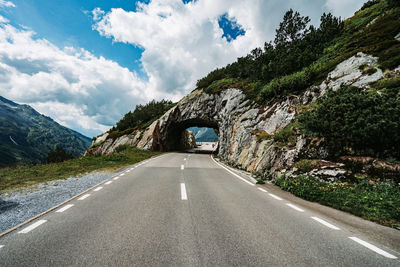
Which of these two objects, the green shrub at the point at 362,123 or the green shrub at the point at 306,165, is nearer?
the green shrub at the point at 362,123

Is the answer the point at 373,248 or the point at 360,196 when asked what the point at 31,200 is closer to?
the point at 373,248

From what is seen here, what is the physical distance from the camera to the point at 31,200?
5.54 metres

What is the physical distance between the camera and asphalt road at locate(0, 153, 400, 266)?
2.72 meters

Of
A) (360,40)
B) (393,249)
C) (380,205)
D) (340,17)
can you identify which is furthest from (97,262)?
(340,17)

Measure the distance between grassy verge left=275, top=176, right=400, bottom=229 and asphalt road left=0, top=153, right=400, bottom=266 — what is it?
474mm

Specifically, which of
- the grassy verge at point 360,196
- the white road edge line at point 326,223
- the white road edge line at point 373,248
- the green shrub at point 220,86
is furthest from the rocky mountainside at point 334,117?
the green shrub at point 220,86

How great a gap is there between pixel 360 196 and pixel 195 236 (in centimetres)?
561

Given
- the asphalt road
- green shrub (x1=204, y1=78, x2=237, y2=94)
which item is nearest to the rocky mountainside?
the asphalt road

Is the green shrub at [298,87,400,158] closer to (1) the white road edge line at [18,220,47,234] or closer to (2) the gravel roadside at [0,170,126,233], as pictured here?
(1) the white road edge line at [18,220,47,234]

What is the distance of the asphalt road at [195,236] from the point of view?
2.72 metres

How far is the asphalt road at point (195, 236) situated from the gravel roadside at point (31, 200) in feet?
1.64

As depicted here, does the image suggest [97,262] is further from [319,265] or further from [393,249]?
[393,249]

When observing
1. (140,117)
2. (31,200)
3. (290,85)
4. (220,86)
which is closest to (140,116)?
(140,117)

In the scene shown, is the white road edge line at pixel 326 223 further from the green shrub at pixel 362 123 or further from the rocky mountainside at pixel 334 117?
the green shrub at pixel 362 123
